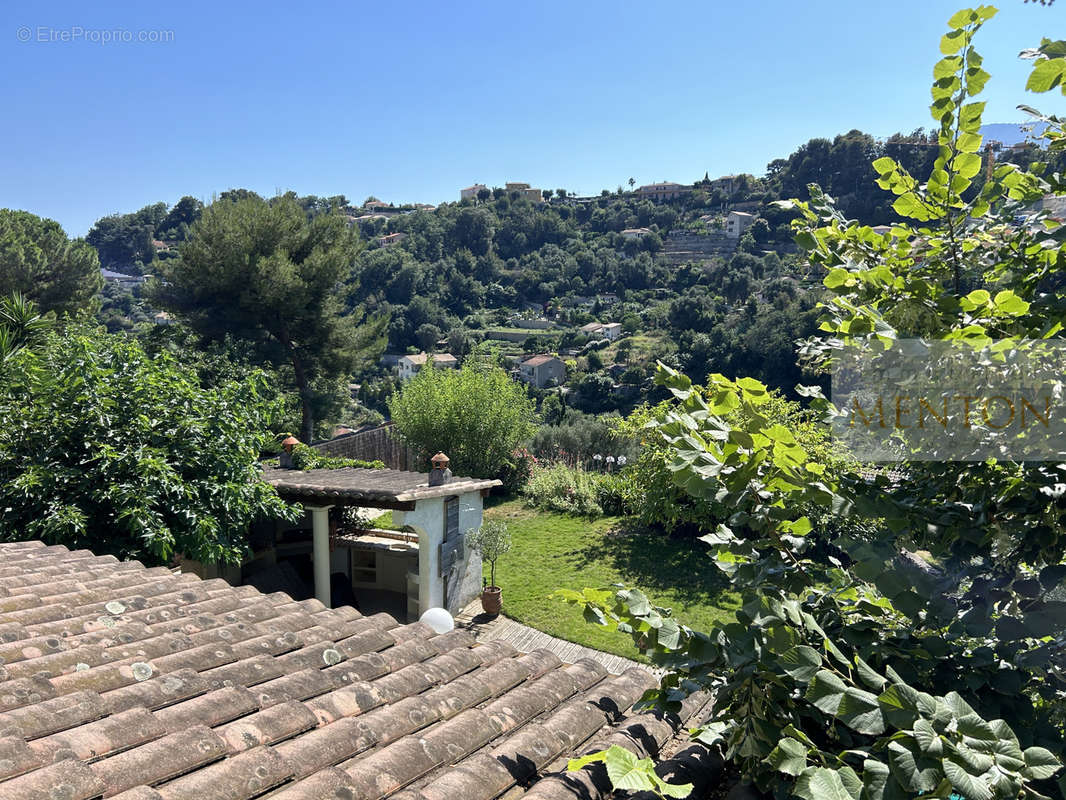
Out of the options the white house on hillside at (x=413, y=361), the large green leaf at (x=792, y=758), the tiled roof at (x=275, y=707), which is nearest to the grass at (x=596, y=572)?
the tiled roof at (x=275, y=707)

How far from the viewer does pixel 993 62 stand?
71.8 inches

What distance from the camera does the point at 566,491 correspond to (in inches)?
723

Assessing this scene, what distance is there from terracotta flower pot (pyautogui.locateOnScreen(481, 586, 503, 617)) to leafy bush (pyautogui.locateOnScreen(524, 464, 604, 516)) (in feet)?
20.0

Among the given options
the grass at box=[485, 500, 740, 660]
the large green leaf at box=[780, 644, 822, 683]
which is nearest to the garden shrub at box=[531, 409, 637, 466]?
the grass at box=[485, 500, 740, 660]

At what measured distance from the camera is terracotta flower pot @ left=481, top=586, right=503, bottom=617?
11586mm

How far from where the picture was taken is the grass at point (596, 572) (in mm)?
11156

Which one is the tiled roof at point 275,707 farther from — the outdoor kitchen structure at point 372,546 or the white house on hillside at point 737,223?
the white house on hillside at point 737,223

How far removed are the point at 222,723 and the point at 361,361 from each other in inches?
855

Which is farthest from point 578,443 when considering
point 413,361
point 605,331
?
point 605,331

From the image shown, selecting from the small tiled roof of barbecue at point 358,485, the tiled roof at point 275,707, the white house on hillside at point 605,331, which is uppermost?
the white house on hillside at point 605,331

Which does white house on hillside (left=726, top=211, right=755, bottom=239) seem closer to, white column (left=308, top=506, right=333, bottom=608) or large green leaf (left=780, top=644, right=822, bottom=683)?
white column (left=308, top=506, right=333, bottom=608)

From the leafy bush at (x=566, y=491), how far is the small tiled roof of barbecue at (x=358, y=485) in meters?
5.80

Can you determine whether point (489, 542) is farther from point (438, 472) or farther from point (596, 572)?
point (596, 572)

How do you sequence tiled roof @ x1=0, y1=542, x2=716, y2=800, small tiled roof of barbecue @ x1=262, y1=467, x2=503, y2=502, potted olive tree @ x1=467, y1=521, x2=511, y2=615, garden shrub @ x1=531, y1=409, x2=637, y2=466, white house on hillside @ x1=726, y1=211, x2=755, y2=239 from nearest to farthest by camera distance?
1. tiled roof @ x1=0, y1=542, x2=716, y2=800
2. small tiled roof of barbecue @ x1=262, y1=467, x2=503, y2=502
3. potted olive tree @ x1=467, y1=521, x2=511, y2=615
4. garden shrub @ x1=531, y1=409, x2=637, y2=466
5. white house on hillside @ x1=726, y1=211, x2=755, y2=239
